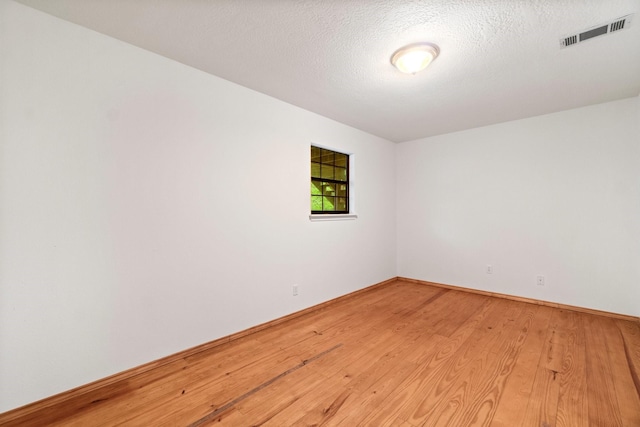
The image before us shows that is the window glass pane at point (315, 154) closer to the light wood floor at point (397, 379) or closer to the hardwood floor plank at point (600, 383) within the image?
the light wood floor at point (397, 379)

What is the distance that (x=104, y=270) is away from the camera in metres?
1.82

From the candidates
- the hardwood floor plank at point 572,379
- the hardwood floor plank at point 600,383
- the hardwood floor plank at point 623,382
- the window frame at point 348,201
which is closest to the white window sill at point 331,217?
the window frame at point 348,201

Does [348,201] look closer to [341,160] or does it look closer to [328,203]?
[328,203]

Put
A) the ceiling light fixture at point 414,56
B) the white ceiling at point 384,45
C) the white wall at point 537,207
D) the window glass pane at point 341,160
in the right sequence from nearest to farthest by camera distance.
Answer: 1. the white ceiling at point 384,45
2. the ceiling light fixture at point 414,56
3. the white wall at point 537,207
4. the window glass pane at point 341,160

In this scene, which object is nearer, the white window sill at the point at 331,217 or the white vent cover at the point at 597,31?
the white vent cover at the point at 597,31

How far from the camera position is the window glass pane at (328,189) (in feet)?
12.0

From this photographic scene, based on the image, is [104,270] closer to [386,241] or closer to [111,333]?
[111,333]

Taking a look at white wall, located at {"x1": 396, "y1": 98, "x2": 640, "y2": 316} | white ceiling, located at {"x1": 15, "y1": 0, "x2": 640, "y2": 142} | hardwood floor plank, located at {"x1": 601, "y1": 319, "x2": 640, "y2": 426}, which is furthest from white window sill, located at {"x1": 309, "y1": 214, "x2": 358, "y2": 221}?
hardwood floor plank, located at {"x1": 601, "y1": 319, "x2": 640, "y2": 426}

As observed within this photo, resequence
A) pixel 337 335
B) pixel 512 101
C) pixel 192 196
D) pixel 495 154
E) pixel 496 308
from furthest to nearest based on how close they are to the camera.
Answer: pixel 495 154
pixel 496 308
pixel 512 101
pixel 337 335
pixel 192 196

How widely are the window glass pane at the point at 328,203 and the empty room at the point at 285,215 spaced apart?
169 millimetres

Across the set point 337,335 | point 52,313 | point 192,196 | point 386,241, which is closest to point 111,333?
point 52,313

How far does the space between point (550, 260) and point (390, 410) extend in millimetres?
3185

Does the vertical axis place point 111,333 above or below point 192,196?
below

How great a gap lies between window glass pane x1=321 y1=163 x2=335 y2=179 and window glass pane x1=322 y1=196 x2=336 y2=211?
1.00 feet
